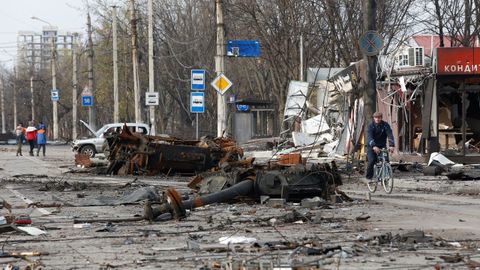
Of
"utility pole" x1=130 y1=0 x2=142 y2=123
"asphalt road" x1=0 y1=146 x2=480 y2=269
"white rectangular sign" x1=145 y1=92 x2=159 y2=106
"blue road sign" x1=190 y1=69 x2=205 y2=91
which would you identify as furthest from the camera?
"utility pole" x1=130 y1=0 x2=142 y2=123

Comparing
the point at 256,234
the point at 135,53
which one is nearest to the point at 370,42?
the point at 256,234

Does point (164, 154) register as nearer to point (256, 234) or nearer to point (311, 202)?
point (311, 202)

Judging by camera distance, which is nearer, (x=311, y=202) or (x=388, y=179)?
(x=311, y=202)

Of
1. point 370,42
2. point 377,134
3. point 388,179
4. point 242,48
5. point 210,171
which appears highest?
point 242,48

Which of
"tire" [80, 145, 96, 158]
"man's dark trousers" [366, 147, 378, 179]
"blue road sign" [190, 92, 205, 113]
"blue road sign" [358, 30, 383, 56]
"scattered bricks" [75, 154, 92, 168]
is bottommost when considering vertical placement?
"tire" [80, 145, 96, 158]

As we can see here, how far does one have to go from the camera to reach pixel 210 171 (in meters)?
20.1

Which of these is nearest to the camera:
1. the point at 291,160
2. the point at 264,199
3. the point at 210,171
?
the point at 264,199

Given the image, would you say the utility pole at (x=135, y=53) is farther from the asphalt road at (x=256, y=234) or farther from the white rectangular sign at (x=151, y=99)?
the asphalt road at (x=256, y=234)

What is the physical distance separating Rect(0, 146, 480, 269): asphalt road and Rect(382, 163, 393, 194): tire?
195mm

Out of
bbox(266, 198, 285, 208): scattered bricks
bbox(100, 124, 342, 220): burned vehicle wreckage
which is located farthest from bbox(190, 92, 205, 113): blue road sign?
bbox(266, 198, 285, 208): scattered bricks

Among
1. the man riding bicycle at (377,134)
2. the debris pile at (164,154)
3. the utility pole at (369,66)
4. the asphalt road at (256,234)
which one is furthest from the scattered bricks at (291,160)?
the utility pole at (369,66)

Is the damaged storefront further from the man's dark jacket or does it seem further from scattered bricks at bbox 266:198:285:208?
scattered bricks at bbox 266:198:285:208

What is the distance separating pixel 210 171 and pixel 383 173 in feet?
11.9

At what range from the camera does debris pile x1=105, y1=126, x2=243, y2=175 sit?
26.7 metres
